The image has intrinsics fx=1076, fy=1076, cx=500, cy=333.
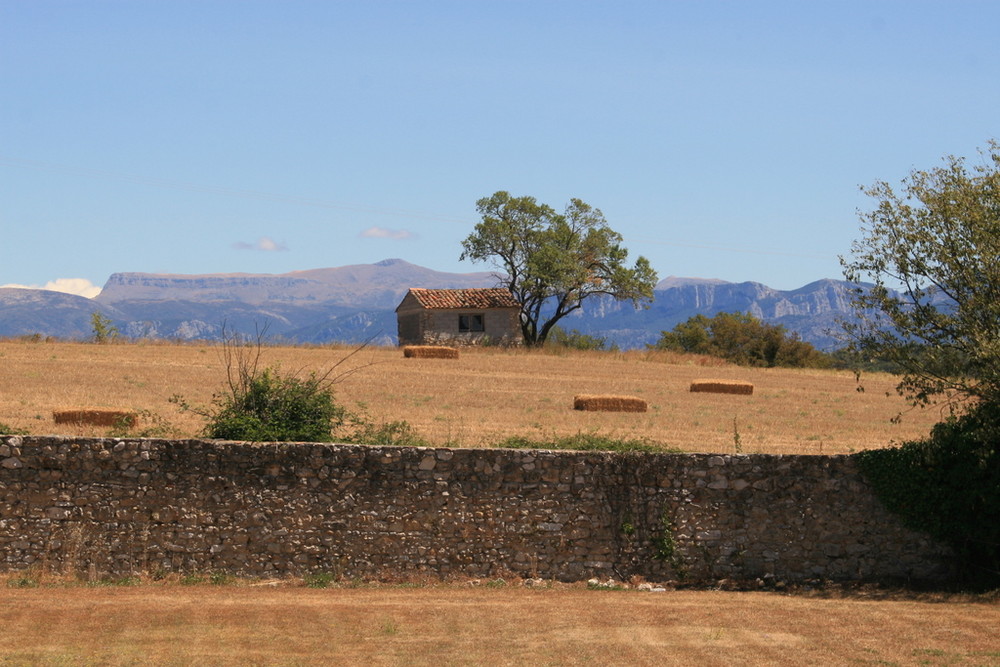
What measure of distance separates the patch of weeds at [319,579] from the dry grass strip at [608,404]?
15.8m


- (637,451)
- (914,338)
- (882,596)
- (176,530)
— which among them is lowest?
(882,596)

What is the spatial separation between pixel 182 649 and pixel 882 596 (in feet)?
35.9

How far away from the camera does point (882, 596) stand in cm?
1742

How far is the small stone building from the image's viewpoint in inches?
2685

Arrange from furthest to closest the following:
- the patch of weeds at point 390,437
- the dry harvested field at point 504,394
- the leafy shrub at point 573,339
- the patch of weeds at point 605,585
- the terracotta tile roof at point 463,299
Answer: the leafy shrub at point 573,339, the terracotta tile roof at point 463,299, the dry harvested field at point 504,394, the patch of weeds at point 390,437, the patch of weeds at point 605,585

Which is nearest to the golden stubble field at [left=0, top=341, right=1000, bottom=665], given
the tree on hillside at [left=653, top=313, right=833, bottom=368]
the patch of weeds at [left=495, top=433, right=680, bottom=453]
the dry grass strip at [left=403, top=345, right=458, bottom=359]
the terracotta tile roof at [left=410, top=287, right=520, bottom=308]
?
the patch of weeds at [left=495, top=433, right=680, bottom=453]

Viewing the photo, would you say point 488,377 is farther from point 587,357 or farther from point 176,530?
point 176,530

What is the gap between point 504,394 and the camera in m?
35.6

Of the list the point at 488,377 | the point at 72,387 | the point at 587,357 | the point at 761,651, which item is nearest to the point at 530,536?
the point at 761,651

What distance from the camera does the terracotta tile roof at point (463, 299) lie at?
2709 inches

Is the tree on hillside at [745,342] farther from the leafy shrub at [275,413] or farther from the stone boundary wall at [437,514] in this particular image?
the leafy shrub at [275,413]

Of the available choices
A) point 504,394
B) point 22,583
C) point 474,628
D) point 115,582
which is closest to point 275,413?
point 115,582

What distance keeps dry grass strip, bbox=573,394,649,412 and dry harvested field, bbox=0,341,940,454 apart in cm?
47

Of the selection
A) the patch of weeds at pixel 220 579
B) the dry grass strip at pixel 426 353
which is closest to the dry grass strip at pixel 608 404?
the dry grass strip at pixel 426 353
